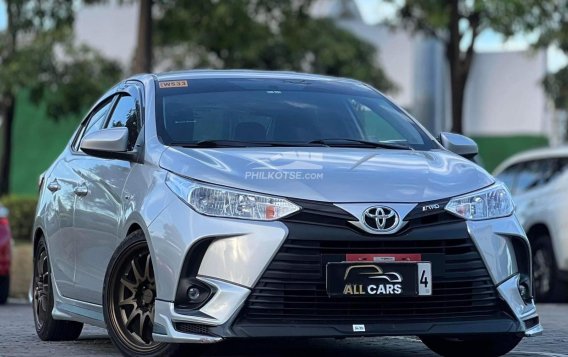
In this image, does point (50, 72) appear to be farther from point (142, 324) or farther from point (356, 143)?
point (142, 324)

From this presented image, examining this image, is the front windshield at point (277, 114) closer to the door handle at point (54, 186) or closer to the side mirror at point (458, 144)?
the side mirror at point (458, 144)

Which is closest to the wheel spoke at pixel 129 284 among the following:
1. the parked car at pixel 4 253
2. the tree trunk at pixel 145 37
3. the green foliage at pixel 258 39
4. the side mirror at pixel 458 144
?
the side mirror at pixel 458 144

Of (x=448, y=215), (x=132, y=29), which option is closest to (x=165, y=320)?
(x=448, y=215)

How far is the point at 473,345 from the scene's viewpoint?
7207 mm

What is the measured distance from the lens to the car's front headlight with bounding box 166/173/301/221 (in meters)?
6.20

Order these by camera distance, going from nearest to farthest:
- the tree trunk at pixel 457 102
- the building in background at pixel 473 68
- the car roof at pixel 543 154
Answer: the car roof at pixel 543 154 → the tree trunk at pixel 457 102 → the building in background at pixel 473 68

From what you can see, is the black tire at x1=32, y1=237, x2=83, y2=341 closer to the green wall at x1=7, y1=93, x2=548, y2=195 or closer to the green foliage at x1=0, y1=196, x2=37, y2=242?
the green foliage at x1=0, y1=196, x2=37, y2=242

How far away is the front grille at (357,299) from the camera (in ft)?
20.2

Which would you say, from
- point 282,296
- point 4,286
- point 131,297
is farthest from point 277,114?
point 4,286

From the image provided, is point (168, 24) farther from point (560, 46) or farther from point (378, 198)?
point (378, 198)

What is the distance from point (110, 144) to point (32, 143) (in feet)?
84.4

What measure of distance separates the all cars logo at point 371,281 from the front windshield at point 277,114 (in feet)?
3.80

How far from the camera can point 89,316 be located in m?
7.51

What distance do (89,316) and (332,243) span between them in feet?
6.24
